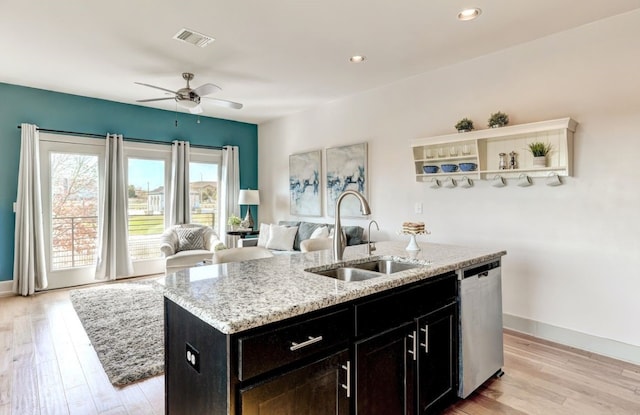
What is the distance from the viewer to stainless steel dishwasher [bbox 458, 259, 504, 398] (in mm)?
2197

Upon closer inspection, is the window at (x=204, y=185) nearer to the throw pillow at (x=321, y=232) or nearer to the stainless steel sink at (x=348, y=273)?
the throw pillow at (x=321, y=232)

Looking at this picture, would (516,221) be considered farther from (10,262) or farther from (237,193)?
(10,262)

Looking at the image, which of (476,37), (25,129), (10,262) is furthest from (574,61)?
(10,262)

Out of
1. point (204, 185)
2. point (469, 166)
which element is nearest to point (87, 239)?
point (204, 185)

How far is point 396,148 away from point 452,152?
0.87 metres

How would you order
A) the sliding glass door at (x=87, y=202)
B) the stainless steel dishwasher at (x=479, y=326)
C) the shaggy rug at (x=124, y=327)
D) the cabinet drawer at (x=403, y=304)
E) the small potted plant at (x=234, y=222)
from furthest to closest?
the small potted plant at (x=234, y=222) → the sliding glass door at (x=87, y=202) → the shaggy rug at (x=124, y=327) → the stainless steel dishwasher at (x=479, y=326) → the cabinet drawer at (x=403, y=304)

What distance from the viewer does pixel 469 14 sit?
2840mm

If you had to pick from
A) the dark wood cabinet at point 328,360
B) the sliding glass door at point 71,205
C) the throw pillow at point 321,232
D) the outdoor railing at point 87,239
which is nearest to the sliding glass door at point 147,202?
the outdoor railing at point 87,239

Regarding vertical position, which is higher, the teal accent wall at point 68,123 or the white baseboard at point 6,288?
the teal accent wall at point 68,123

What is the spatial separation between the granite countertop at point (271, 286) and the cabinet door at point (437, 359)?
0.92ft

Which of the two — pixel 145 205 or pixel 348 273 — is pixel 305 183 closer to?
pixel 145 205

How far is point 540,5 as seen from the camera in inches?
106

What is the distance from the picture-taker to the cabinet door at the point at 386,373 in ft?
5.23

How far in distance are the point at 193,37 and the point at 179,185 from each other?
325 cm
